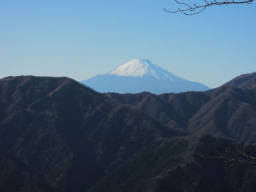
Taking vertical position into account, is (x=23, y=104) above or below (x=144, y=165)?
above

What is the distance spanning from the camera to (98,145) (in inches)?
3716

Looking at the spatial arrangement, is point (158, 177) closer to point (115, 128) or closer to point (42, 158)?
point (42, 158)

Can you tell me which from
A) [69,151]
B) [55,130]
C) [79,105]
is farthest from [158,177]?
[79,105]

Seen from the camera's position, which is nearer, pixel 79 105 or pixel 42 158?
pixel 42 158

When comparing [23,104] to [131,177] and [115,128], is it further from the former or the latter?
[131,177]

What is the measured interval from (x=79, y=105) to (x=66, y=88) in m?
8.00

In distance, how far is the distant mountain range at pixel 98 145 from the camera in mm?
61281

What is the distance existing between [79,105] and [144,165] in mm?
39346

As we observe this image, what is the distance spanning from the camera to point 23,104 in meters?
104

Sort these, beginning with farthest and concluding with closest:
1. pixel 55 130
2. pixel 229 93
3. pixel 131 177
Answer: pixel 229 93, pixel 55 130, pixel 131 177

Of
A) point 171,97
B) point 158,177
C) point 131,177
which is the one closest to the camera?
point 158,177

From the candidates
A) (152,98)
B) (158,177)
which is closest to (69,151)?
(158,177)

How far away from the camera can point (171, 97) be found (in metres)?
168

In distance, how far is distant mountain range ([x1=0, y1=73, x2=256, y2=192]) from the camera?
201 feet
